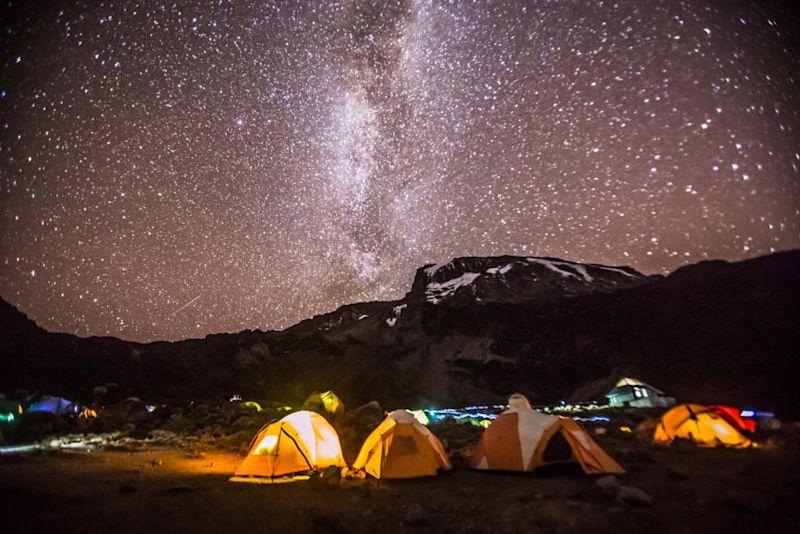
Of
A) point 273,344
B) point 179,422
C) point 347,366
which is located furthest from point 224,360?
point 179,422

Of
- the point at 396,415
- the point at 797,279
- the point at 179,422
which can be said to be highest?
the point at 797,279

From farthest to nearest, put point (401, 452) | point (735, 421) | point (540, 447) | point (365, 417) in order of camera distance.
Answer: point (365, 417) → point (735, 421) → point (401, 452) → point (540, 447)

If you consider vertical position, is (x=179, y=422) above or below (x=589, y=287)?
below

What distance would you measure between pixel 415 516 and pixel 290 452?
17.2 feet

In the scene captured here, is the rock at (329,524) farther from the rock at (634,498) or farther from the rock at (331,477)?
the rock at (634,498)

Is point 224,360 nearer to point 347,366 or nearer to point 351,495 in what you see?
point 347,366

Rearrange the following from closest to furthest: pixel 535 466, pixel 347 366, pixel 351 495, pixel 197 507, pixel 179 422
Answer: pixel 197 507 < pixel 351 495 < pixel 535 466 < pixel 179 422 < pixel 347 366

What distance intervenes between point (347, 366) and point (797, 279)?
63198 millimetres

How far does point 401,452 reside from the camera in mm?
10867

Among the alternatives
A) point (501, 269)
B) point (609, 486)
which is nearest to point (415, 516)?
point (609, 486)

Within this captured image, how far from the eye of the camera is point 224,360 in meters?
87.6

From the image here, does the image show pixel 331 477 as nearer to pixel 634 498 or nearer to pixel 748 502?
pixel 634 498

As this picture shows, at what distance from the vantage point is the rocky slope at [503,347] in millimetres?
49969

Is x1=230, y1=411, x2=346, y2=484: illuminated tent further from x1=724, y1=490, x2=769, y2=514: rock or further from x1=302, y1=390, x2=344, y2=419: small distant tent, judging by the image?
x1=302, y1=390, x2=344, y2=419: small distant tent
